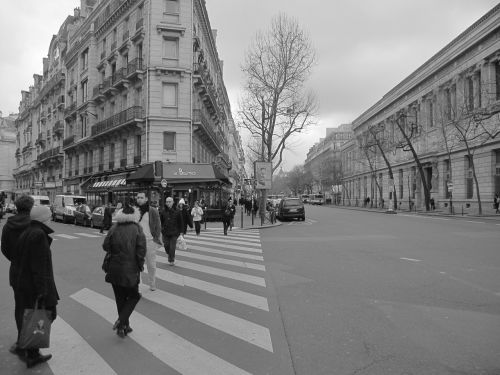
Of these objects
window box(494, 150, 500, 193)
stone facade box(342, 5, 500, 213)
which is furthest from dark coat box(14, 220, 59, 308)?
window box(494, 150, 500, 193)

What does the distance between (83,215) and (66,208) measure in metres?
3.54

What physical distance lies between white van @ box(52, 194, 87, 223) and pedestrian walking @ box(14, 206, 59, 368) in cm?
2517

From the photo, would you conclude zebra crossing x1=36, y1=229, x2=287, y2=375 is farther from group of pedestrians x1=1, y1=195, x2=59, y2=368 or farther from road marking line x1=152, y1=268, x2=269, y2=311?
group of pedestrians x1=1, y1=195, x2=59, y2=368

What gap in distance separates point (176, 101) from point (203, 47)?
8.77 metres

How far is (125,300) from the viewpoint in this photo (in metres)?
5.15

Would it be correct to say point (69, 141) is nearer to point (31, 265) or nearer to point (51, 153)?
point (51, 153)

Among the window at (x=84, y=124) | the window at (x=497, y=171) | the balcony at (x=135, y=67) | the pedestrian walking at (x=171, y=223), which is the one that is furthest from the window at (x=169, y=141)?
the window at (x=497, y=171)

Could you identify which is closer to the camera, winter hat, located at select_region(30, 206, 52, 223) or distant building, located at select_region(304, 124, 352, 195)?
winter hat, located at select_region(30, 206, 52, 223)

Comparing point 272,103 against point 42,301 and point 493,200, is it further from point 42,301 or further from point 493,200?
point 42,301

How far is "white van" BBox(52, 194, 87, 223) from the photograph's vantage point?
92.6 ft

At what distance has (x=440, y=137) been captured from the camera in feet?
150

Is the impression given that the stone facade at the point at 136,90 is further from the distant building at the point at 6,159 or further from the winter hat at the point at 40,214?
the distant building at the point at 6,159

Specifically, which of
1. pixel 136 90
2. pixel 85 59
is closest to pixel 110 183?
pixel 136 90

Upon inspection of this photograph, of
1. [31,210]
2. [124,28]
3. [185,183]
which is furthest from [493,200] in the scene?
[31,210]
